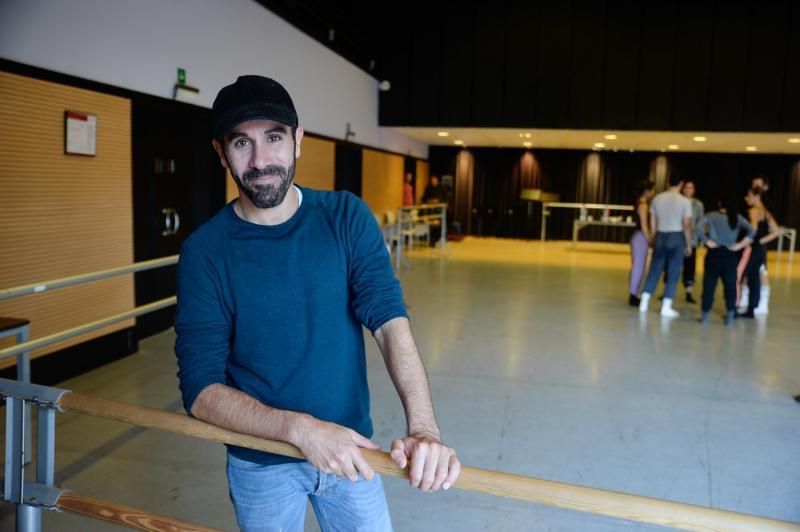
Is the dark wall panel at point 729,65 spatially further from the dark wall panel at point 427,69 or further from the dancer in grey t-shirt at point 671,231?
the dancer in grey t-shirt at point 671,231

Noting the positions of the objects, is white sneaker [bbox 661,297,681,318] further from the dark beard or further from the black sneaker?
the dark beard

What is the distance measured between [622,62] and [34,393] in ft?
41.6

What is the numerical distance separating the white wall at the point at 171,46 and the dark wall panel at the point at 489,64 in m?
3.41

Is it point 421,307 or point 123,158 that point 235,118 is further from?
point 421,307

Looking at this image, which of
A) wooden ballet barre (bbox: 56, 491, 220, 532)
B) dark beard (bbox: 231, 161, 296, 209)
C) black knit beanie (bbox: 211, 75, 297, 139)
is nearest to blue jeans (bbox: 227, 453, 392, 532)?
wooden ballet barre (bbox: 56, 491, 220, 532)

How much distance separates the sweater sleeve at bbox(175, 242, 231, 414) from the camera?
126 centimetres

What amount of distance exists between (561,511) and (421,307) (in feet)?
15.2

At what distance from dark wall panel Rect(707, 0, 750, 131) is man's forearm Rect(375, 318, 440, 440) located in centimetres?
1236

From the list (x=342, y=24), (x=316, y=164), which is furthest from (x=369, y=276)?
(x=342, y=24)

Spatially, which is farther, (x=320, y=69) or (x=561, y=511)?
(x=320, y=69)

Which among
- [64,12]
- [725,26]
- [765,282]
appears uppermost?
[725,26]

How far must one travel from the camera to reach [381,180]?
44.6 feet

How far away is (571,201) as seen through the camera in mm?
18266

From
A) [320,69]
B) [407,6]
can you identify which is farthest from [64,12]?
[407,6]
